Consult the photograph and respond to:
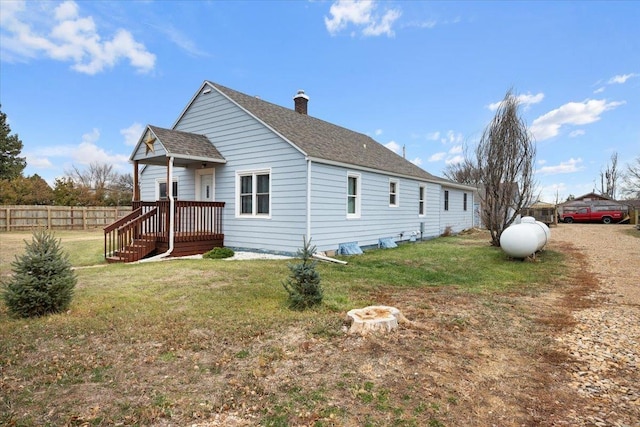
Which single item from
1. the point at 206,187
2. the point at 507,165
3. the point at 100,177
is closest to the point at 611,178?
the point at 507,165

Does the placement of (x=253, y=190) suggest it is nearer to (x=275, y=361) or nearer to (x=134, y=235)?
(x=134, y=235)

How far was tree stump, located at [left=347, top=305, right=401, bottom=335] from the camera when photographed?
4.22 metres

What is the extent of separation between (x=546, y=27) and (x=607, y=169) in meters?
50.6

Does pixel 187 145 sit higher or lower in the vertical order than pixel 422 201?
higher

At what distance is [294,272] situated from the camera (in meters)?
5.22

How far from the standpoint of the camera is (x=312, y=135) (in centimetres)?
1262

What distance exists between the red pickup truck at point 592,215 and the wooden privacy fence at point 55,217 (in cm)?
3668

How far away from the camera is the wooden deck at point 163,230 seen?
1055cm

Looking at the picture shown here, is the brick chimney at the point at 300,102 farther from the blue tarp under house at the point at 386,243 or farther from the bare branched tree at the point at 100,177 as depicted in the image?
the bare branched tree at the point at 100,177

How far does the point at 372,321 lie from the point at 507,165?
1141 cm

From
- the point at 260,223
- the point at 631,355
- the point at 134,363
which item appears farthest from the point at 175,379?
Result: the point at 260,223

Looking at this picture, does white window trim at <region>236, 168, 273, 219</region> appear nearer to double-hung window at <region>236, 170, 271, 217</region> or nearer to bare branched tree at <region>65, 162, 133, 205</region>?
double-hung window at <region>236, 170, 271, 217</region>

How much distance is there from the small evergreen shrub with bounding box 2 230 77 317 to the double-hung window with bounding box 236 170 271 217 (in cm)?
638

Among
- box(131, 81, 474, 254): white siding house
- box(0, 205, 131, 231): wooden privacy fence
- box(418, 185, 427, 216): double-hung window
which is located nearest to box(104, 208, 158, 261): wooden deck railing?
box(131, 81, 474, 254): white siding house
